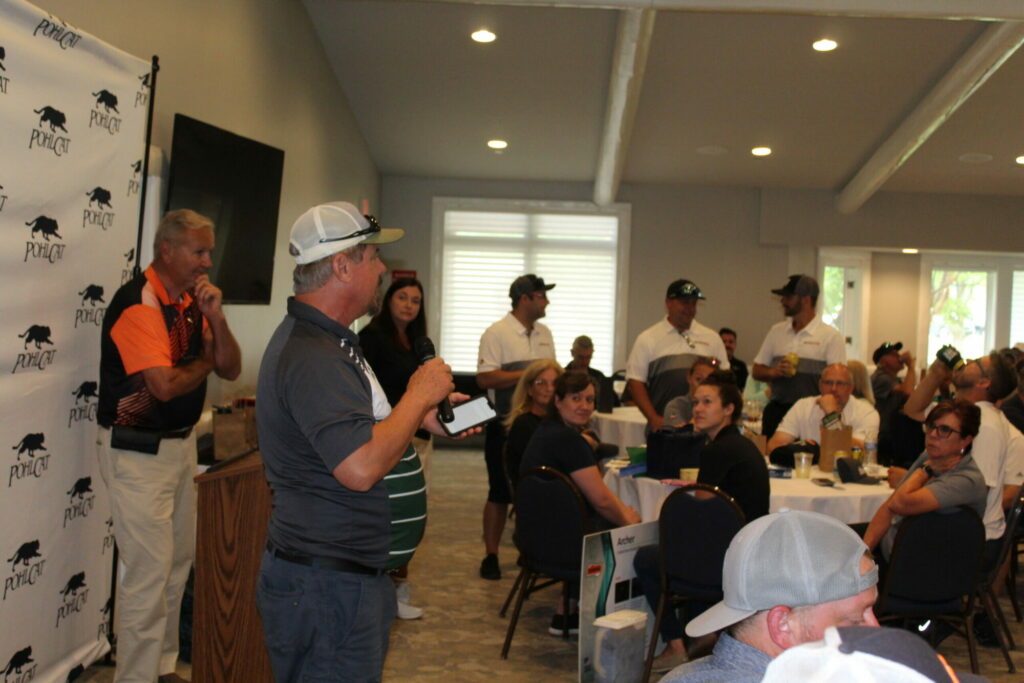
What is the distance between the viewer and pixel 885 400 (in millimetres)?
7574

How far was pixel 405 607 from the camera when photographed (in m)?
4.76

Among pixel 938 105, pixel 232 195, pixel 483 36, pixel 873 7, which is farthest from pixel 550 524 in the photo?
pixel 938 105

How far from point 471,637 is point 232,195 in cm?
259

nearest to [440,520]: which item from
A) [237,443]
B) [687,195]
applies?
[237,443]

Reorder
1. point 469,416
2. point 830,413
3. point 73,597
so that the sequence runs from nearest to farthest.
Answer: point 469,416 → point 73,597 → point 830,413

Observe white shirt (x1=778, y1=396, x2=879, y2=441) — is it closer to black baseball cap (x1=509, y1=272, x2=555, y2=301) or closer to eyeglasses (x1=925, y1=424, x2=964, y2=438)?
eyeglasses (x1=925, y1=424, x2=964, y2=438)

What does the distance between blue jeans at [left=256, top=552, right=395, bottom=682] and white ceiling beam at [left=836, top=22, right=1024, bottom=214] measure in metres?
6.66

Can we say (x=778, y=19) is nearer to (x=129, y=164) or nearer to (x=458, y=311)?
(x=129, y=164)

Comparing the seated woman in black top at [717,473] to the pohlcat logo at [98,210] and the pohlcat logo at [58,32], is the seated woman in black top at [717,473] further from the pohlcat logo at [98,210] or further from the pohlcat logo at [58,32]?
the pohlcat logo at [58,32]

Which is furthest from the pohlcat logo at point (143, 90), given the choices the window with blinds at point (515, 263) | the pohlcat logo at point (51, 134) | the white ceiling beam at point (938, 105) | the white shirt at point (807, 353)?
the window with blinds at point (515, 263)

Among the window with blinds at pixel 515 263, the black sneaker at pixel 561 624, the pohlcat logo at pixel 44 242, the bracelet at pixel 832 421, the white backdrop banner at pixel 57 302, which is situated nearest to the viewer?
the white backdrop banner at pixel 57 302

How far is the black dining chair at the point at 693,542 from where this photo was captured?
3697 mm

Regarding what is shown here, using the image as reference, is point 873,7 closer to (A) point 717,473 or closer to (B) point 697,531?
(A) point 717,473

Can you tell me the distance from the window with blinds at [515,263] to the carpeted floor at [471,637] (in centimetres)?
559
